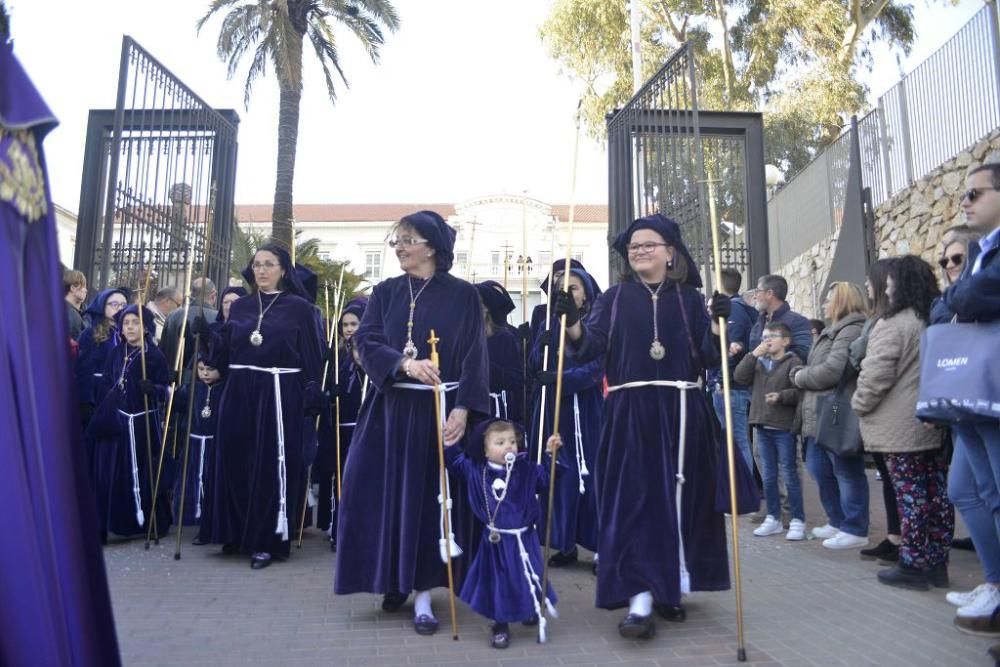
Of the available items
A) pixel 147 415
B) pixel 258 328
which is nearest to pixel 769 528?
pixel 258 328

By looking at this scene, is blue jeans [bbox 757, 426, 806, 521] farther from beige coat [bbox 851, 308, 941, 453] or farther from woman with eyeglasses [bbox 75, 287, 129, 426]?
woman with eyeglasses [bbox 75, 287, 129, 426]

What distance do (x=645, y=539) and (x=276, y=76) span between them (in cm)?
1625

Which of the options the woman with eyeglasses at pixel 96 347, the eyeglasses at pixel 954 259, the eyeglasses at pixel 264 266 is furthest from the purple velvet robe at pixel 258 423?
the eyeglasses at pixel 954 259

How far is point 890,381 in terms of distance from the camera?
5.08m

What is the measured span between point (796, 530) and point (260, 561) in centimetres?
394

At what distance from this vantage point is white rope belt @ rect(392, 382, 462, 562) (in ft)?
13.7

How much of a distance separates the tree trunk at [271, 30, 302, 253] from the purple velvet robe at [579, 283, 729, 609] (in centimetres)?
1456

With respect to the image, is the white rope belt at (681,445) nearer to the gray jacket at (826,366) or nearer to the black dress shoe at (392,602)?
the black dress shoe at (392,602)

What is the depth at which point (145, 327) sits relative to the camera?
7066 mm

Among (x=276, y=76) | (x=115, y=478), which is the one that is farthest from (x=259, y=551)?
(x=276, y=76)

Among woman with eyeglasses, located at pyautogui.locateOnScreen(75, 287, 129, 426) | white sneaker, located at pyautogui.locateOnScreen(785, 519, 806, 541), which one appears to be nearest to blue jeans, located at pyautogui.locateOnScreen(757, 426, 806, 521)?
white sneaker, located at pyautogui.locateOnScreen(785, 519, 806, 541)

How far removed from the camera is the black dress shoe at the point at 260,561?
5742 mm

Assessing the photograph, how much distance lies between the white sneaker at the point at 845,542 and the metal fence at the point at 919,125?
5.23 meters

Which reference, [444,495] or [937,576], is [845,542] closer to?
[937,576]
